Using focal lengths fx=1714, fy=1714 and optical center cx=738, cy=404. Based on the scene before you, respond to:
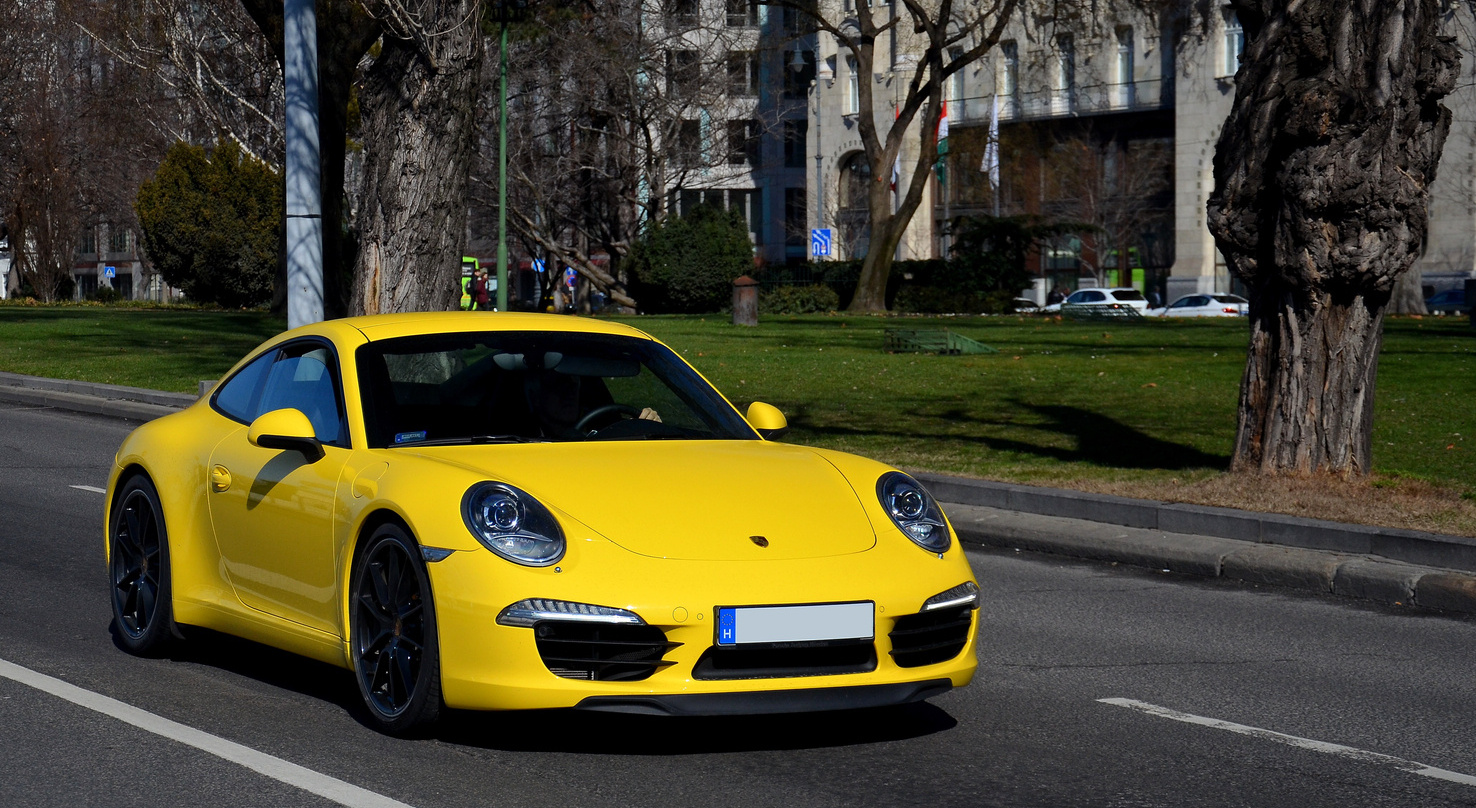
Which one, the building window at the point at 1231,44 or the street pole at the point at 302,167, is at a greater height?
the building window at the point at 1231,44

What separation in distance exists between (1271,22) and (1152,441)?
3.99 m

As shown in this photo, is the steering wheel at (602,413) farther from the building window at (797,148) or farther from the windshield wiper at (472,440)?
the building window at (797,148)

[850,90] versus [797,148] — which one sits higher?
[850,90]

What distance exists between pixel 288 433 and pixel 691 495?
1.43 metres

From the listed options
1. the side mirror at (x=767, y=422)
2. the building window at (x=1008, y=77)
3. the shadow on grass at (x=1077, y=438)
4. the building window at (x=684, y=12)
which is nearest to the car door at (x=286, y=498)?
the side mirror at (x=767, y=422)

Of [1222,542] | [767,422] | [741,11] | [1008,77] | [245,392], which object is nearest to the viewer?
[767,422]

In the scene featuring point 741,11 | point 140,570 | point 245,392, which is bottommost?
point 140,570

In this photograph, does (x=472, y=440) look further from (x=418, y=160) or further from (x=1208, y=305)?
(x=1208, y=305)

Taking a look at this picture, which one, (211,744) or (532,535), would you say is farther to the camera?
(211,744)

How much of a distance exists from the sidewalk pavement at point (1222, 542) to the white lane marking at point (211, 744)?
6003 millimetres

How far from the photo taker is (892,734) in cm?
562

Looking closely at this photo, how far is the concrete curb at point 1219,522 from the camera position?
9156 millimetres

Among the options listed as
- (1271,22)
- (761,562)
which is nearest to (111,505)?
(761,562)

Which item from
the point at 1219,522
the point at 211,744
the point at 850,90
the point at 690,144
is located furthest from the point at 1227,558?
the point at 850,90
